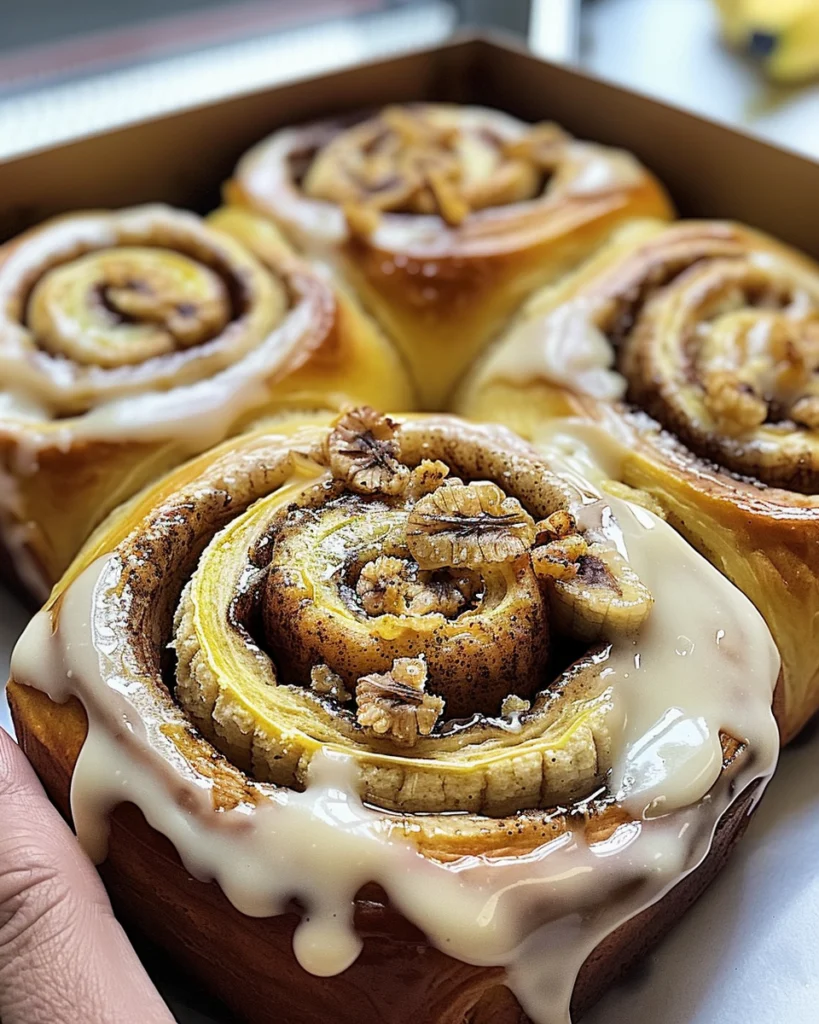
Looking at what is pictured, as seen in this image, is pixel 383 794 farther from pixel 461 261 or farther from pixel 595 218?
pixel 595 218

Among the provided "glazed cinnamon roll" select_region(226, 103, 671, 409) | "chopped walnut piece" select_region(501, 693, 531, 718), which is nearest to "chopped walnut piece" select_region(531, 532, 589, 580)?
"chopped walnut piece" select_region(501, 693, 531, 718)

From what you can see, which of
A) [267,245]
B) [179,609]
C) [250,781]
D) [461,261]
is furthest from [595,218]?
[250,781]

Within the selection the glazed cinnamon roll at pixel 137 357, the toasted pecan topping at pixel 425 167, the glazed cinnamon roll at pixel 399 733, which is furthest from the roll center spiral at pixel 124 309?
the glazed cinnamon roll at pixel 399 733

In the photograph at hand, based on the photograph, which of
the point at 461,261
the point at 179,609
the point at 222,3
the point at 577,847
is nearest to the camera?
the point at 577,847

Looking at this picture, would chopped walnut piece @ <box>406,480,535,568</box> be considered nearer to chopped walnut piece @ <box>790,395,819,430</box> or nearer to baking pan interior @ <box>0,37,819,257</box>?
chopped walnut piece @ <box>790,395,819,430</box>

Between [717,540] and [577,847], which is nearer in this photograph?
[577,847]
